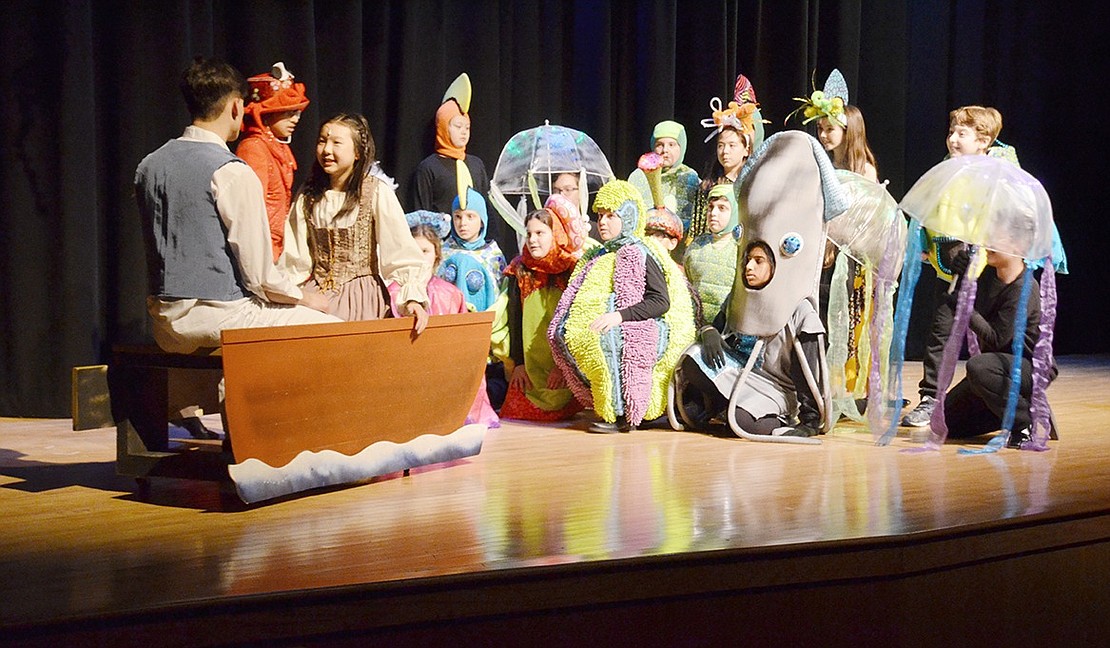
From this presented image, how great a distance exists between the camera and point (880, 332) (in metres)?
4.27

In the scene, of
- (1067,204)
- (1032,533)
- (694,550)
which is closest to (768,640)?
(694,550)

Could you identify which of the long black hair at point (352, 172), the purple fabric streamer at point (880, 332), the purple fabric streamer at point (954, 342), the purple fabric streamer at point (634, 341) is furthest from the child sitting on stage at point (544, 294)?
the purple fabric streamer at point (954, 342)

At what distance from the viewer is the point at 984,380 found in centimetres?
423

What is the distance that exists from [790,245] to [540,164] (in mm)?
1675

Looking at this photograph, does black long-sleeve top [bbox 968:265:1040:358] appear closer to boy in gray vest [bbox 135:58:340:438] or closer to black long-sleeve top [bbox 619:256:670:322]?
black long-sleeve top [bbox 619:256:670:322]

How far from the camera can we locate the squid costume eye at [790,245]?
4.37m

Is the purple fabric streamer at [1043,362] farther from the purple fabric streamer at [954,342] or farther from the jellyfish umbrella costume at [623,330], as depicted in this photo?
the jellyfish umbrella costume at [623,330]

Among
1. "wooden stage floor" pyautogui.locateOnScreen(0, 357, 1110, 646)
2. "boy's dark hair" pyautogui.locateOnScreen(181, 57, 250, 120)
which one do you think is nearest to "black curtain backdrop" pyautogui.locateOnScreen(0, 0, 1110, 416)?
"wooden stage floor" pyautogui.locateOnScreen(0, 357, 1110, 646)

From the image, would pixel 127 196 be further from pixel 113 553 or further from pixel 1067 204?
pixel 1067 204

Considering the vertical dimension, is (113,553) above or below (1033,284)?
below

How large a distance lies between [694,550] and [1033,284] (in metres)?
2.11

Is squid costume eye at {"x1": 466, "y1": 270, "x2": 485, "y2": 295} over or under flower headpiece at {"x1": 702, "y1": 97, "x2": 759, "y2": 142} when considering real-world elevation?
under

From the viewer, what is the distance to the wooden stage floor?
2.50 m

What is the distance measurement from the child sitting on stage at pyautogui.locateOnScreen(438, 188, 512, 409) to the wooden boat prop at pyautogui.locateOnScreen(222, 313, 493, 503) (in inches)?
53.9
